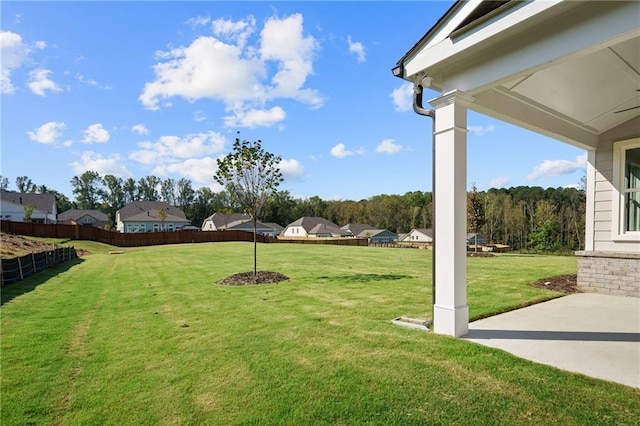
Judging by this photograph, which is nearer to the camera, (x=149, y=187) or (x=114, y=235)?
(x=114, y=235)

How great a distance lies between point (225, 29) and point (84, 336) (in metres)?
8.74

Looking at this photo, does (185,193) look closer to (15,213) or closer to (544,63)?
(15,213)

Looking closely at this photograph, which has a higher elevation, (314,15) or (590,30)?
(314,15)

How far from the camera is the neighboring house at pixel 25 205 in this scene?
42531 mm

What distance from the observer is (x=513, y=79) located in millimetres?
3734

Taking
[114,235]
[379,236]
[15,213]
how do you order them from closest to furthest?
[114,235]
[15,213]
[379,236]

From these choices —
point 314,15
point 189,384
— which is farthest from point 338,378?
point 314,15

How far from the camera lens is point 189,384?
10.4 ft

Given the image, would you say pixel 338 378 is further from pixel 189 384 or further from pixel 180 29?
pixel 180 29

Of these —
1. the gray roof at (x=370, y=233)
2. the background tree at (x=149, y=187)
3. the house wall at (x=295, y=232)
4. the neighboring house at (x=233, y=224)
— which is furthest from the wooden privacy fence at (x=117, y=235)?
the background tree at (x=149, y=187)

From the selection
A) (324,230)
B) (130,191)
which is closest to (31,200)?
(130,191)

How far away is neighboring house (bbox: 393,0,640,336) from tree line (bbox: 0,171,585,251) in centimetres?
4010

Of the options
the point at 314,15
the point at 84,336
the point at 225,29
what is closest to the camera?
the point at 84,336

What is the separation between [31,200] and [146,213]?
14.4 m
